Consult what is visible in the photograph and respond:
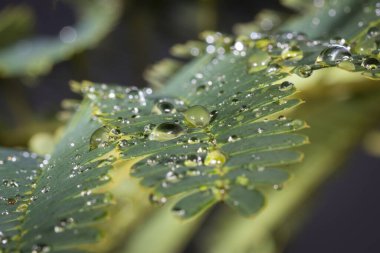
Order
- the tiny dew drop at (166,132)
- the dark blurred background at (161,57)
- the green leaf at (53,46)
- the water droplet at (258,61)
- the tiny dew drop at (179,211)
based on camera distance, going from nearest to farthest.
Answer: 1. the tiny dew drop at (179,211)
2. the tiny dew drop at (166,132)
3. the water droplet at (258,61)
4. the green leaf at (53,46)
5. the dark blurred background at (161,57)

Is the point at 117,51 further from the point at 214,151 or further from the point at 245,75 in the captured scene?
the point at 214,151

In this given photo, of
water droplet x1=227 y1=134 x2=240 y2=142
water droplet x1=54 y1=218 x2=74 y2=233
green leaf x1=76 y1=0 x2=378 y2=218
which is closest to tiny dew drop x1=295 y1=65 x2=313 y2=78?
green leaf x1=76 y1=0 x2=378 y2=218

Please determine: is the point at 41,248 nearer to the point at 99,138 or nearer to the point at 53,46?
the point at 99,138

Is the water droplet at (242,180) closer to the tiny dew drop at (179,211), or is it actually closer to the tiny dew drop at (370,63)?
the tiny dew drop at (179,211)

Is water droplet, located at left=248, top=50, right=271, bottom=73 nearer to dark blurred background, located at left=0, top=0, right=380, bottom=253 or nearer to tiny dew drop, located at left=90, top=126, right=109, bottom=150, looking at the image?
tiny dew drop, located at left=90, top=126, right=109, bottom=150

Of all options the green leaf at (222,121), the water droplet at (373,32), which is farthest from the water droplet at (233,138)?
the water droplet at (373,32)

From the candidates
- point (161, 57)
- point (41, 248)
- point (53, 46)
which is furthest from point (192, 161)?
point (161, 57)
